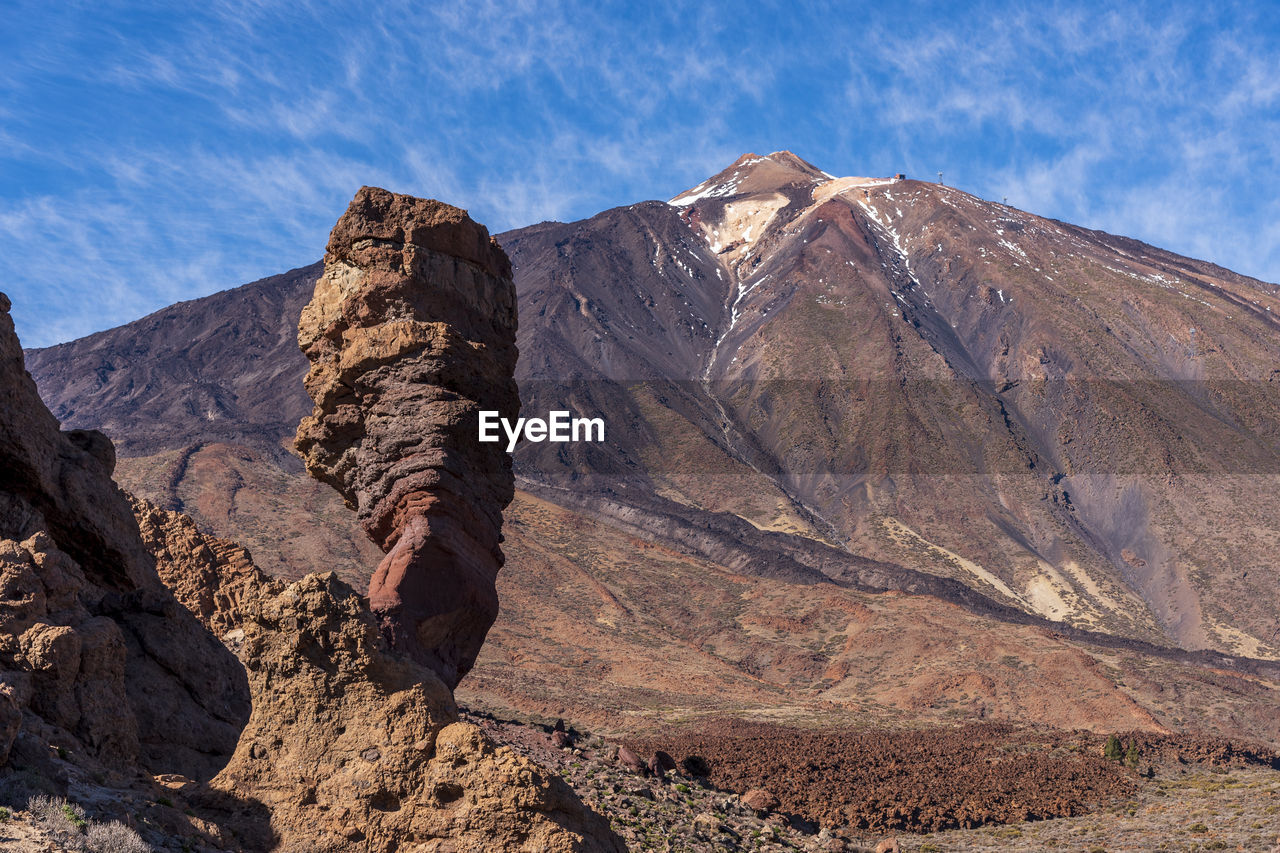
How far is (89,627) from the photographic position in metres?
10.1

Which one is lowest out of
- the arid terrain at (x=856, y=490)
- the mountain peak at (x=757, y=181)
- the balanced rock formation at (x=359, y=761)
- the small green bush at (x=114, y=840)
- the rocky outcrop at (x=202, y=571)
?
the small green bush at (x=114, y=840)

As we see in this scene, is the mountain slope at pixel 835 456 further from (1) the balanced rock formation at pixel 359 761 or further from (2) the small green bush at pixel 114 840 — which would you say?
(2) the small green bush at pixel 114 840

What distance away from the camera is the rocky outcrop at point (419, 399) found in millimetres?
14242

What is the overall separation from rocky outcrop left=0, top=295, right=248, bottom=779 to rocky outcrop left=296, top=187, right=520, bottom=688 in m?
2.39

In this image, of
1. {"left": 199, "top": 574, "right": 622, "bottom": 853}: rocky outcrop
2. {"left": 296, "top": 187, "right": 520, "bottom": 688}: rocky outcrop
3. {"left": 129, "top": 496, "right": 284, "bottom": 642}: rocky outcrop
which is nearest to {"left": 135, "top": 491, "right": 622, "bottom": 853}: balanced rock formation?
{"left": 199, "top": 574, "right": 622, "bottom": 853}: rocky outcrop

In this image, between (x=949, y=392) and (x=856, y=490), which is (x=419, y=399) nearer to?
(x=856, y=490)

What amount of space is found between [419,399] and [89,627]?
5455mm

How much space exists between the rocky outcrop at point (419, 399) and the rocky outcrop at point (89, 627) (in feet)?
7.86

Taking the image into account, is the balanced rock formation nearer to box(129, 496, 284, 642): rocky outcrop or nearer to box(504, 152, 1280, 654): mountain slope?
box(129, 496, 284, 642): rocky outcrop

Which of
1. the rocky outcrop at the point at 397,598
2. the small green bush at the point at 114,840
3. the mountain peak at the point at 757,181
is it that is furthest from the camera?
the mountain peak at the point at 757,181

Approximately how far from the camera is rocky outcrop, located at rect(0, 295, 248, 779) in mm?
9430

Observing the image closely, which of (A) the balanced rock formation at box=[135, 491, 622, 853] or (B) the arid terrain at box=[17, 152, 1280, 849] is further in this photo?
(B) the arid terrain at box=[17, 152, 1280, 849]

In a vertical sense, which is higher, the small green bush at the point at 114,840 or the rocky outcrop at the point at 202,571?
the rocky outcrop at the point at 202,571

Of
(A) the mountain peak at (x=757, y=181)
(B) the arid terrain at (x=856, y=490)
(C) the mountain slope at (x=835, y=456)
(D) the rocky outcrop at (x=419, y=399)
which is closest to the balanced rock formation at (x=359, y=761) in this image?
(D) the rocky outcrop at (x=419, y=399)
